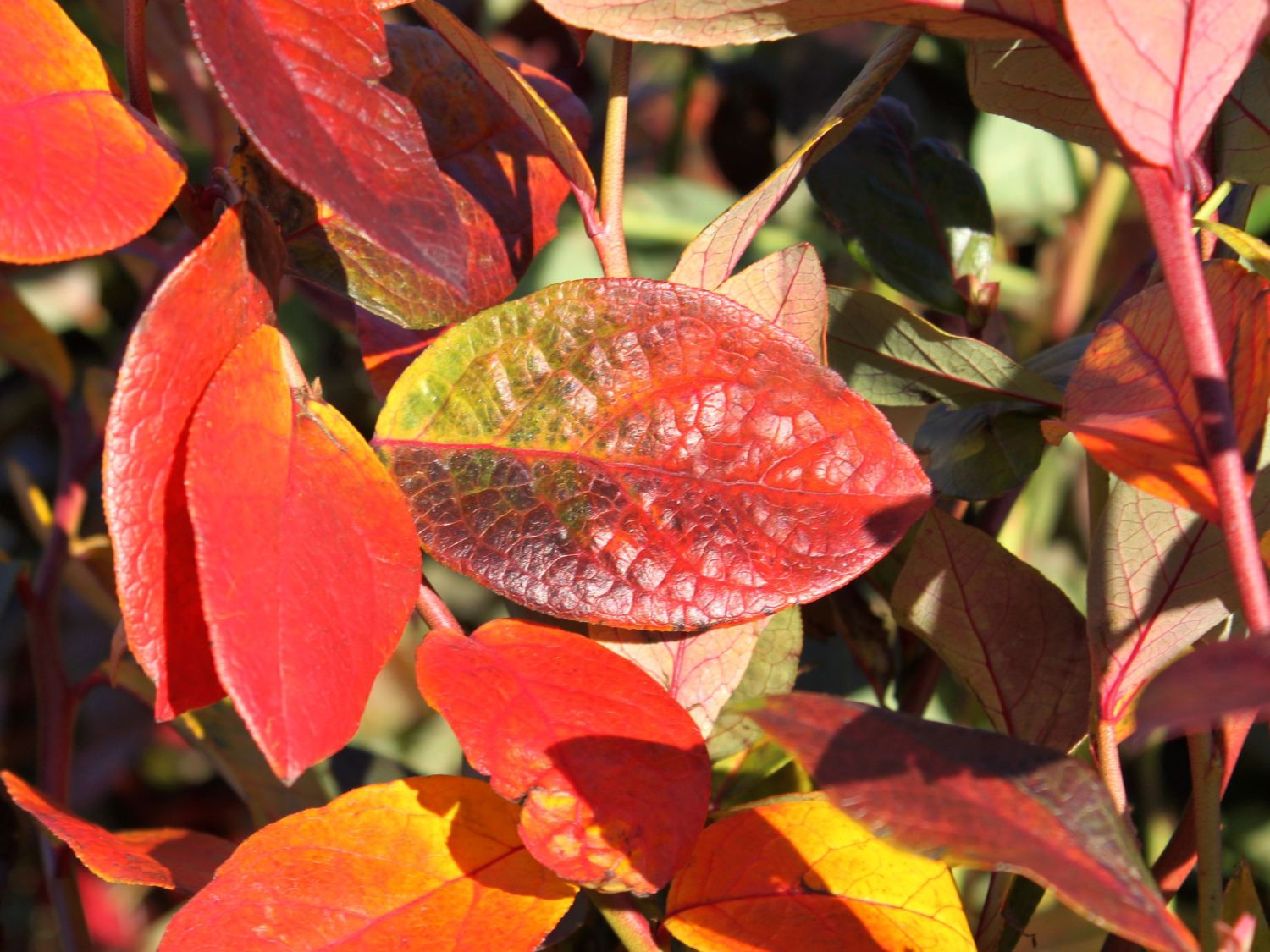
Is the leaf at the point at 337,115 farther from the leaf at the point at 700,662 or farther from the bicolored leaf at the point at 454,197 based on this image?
the leaf at the point at 700,662

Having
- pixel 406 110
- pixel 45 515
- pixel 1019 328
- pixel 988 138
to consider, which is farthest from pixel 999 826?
pixel 1019 328

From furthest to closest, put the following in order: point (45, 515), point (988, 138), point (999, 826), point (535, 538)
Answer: point (988, 138) → point (45, 515) → point (535, 538) → point (999, 826)

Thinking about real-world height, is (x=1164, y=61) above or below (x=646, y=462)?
above

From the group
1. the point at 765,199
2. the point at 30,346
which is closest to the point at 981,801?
the point at 765,199

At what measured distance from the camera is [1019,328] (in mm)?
1271

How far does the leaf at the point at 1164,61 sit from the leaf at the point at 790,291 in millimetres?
116

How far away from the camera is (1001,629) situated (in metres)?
0.45

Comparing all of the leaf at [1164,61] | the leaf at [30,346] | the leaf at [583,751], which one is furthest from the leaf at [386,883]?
the leaf at [30,346]

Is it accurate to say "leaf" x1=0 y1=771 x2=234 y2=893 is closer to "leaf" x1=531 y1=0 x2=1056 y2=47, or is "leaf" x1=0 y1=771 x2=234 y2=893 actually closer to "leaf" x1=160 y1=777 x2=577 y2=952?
"leaf" x1=160 y1=777 x2=577 y2=952

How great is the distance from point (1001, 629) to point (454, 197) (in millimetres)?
244

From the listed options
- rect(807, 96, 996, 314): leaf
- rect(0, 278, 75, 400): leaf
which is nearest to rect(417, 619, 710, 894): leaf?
rect(807, 96, 996, 314): leaf

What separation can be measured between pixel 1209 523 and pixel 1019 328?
0.90 metres

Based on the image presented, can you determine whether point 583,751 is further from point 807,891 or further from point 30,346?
point 30,346

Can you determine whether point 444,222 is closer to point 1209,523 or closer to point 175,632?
point 175,632
